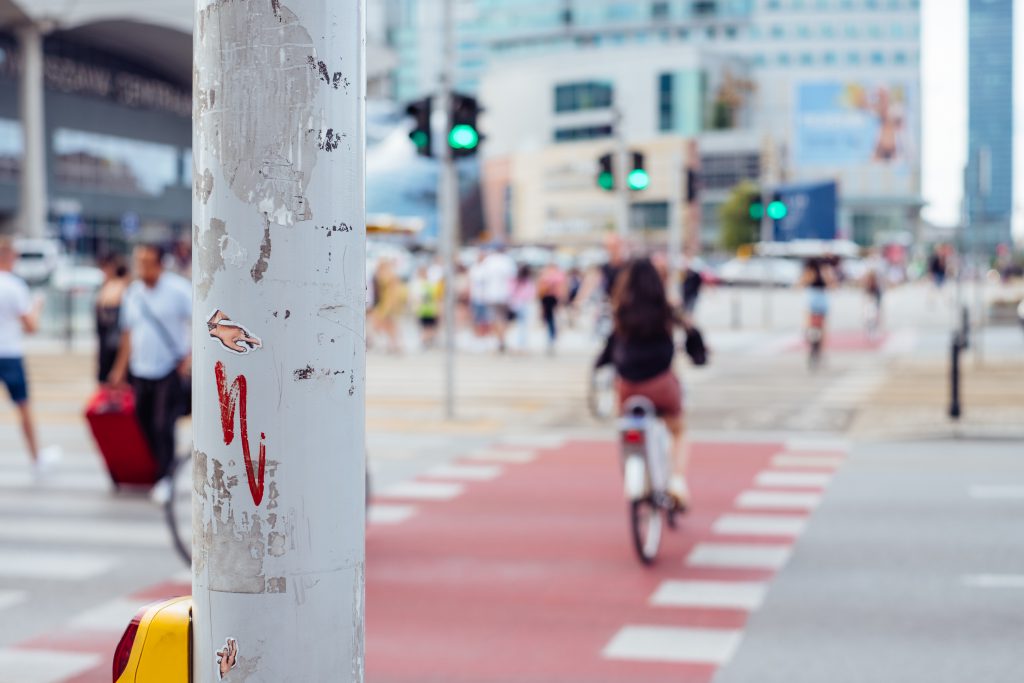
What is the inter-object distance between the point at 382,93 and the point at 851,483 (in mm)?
91873

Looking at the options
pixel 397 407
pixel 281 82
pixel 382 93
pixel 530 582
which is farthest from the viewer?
pixel 382 93

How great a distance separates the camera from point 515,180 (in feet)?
381

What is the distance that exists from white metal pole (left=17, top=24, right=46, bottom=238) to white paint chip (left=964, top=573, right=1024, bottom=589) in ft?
180

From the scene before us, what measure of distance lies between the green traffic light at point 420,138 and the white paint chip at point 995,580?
8.82 m

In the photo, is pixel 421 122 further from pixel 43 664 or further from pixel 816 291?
pixel 43 664

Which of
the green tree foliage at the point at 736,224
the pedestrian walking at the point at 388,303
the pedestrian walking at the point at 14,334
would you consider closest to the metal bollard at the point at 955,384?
the pedestrian walking at the point at 14,334

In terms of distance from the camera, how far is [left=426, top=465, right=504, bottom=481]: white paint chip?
11.5 metres

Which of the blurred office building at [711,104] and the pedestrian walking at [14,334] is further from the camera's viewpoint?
the blurred office building at [711,104]

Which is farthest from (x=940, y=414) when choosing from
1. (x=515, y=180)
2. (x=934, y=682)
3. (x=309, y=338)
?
(x=515, y=180)

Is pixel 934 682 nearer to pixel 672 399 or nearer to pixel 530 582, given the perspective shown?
pixel 530 582

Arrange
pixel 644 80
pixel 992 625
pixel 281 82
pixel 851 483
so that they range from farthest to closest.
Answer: pixel 644 80 < pixel 851 483 < pixel 992 625 < pixel 281 82

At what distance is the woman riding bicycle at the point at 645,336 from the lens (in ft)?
27.9

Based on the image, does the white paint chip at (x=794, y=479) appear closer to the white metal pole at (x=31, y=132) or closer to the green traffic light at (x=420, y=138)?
the green traffic light at (x=420, y=138)

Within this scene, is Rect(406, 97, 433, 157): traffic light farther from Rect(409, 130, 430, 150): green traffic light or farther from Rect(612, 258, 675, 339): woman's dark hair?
Rect(612, 258, 675, 339): woman's dark hair
